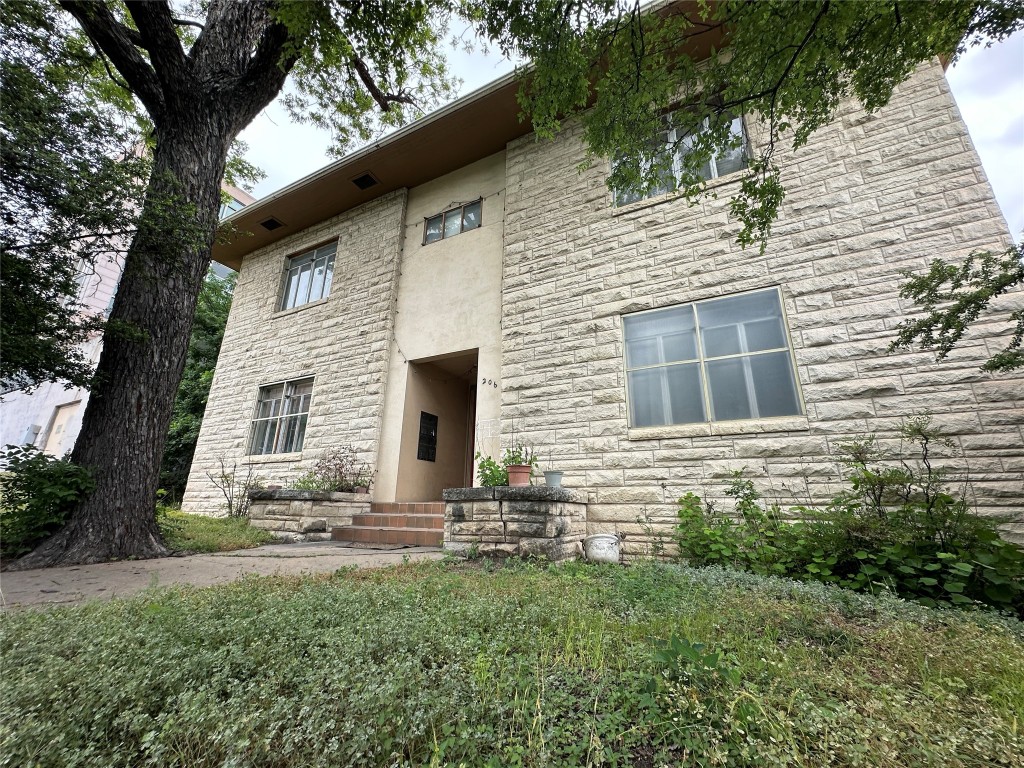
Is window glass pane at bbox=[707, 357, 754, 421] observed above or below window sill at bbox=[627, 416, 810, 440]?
above

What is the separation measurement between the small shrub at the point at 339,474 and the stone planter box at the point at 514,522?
2.75 meters

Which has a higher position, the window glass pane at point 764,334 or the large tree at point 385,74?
the large tree at point 385,74

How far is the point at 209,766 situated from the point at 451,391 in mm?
7379

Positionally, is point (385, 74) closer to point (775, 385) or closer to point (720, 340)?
point (720, 340)

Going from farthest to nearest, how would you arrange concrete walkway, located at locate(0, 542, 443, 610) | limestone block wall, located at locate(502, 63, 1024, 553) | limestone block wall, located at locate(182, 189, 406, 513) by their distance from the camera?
1. limestone block wall, located at locate(182, 189, 406, 513)
2. limestone block wall, located at locate(502, 63, 1024, 553)
3. concrete walkway, located at locate(0, 542, 443, 610)

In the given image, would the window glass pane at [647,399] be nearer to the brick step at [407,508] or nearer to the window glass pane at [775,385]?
the window glass pane at [775,385]

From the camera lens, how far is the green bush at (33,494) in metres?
3.74

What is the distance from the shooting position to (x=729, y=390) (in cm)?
484

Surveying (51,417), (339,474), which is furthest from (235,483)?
(51,417)

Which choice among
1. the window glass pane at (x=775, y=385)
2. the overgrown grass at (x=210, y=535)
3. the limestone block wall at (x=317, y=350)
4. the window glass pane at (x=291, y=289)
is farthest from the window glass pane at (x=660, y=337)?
the window glass pane at (x=291, y=289)

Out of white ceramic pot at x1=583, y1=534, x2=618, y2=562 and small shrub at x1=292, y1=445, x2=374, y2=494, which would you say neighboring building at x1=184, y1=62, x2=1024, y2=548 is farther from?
white ceramic pot at x1=583, y1=534, x2=618, y2=562

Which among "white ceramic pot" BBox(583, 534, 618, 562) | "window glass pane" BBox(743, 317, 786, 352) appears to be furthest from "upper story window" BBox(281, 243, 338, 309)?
"window glass pane" BBox(743, 317, 786, 352)

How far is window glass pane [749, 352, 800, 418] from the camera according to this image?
453cm

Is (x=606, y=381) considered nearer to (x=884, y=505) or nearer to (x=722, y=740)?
(x=884, y=505)
